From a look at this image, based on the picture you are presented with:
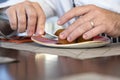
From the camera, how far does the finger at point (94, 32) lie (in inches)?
31.0

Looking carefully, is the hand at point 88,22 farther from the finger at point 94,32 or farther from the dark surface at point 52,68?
the dark surface at point 52,68

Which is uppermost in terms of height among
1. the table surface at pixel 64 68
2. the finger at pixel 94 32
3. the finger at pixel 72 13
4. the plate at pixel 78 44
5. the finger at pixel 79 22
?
the finger at pixel 72 13

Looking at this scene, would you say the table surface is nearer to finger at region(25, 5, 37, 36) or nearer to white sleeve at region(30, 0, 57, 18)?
finger at region(25, 5, 37, 36)

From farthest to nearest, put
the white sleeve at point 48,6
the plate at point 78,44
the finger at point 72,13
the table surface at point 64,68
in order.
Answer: the white sleeve at point 48,6
the finger at point 72,13
the plate at point 78,44
the table surface at point 64,68

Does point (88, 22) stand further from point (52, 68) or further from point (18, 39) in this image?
point (52, 68)

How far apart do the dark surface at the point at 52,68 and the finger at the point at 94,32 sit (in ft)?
0.64

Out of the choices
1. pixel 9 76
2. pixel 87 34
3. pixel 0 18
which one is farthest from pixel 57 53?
pixel 0 18

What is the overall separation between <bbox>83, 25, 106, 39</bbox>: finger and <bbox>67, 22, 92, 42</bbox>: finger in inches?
0.6

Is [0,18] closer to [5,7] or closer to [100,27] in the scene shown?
[5,7]

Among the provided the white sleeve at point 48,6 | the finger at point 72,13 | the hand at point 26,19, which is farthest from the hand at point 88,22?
the white sleeve at point 48,6

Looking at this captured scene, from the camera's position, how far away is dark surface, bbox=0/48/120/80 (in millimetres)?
411

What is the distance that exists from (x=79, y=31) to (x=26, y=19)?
232 mm

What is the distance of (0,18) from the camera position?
1008 millimetres

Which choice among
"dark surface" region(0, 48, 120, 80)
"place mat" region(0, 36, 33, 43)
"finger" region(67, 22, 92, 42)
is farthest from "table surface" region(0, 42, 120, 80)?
"place mat" region(0, 36, 33, 43)
